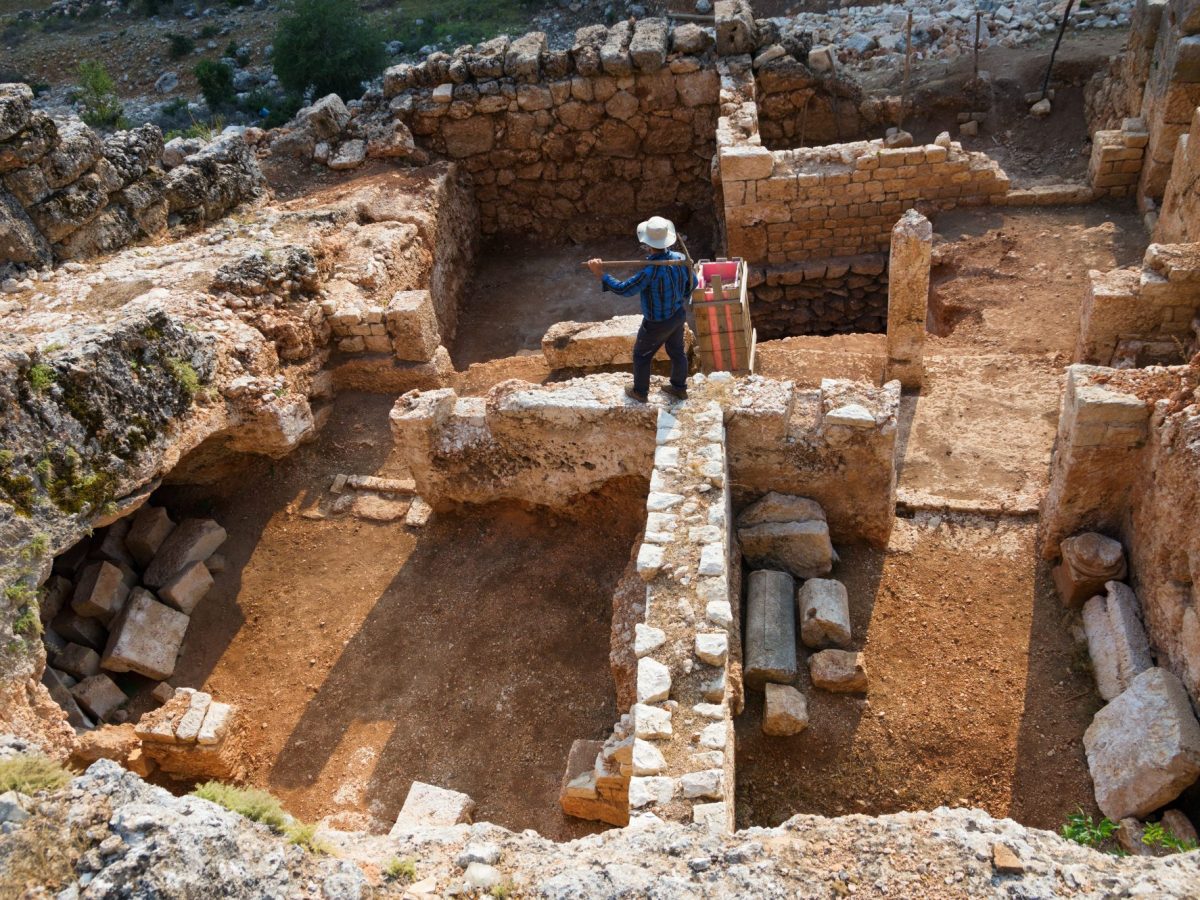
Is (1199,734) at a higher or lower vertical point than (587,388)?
lower

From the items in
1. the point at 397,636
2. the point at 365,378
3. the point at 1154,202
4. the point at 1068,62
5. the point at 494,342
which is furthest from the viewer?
the point at 1068,62

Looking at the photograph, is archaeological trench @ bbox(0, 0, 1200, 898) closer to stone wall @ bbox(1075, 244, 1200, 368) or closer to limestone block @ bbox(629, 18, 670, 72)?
stone wall @ bbox(1075, 244, 1200, 368)

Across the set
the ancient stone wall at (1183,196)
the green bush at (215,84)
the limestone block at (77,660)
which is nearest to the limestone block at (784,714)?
the limestone block at (77,660)

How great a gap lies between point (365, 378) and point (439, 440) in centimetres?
224

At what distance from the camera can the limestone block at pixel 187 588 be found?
22.7 ft

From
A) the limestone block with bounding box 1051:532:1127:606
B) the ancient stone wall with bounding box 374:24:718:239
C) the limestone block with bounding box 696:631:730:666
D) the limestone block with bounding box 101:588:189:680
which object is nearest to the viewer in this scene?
the limestone block with bounding box 696:631:730:666

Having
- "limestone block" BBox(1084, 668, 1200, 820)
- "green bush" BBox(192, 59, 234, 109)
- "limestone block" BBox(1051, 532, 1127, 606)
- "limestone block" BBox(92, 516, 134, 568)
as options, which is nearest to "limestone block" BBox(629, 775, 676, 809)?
"limestone block" BBox(1084, 668, 1200, 820)

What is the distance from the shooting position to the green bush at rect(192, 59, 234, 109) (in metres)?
19.2

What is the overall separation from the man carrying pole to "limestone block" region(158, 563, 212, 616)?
148 inches

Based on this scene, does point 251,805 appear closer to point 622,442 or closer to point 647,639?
point 647,639

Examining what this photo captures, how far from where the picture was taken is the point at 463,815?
5.16m

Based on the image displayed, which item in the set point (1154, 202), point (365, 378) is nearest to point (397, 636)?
point (365, 378)

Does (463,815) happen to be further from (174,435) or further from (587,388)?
(174,435)

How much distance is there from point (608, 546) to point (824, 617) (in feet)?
6.23
